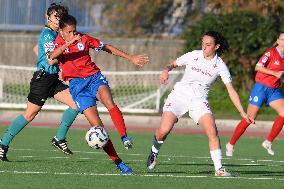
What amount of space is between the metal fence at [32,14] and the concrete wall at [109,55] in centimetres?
141

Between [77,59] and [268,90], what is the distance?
6.09 metres

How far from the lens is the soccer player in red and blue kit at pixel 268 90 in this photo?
2047cm

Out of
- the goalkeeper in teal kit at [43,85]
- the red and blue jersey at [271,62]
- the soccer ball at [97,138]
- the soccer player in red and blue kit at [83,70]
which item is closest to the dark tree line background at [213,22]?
the red and blue jersey at [271,62]

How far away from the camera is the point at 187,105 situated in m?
15.3

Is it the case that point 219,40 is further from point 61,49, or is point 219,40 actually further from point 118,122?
point 61,49

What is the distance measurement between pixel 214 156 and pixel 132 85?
18756mm

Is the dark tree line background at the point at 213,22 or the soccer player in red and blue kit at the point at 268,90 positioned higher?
the soccer player in red and blue kit at the point at 268,90

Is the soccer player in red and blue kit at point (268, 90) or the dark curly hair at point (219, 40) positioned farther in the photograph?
the soccer player in red and blue kit at point (268, 90)

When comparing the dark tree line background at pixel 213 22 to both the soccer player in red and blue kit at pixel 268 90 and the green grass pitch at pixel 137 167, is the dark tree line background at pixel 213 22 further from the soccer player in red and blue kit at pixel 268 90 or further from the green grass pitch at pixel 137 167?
the soccer player in red and blue kit at pixel 268 90

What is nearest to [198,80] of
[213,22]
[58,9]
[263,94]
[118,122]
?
[118,122]

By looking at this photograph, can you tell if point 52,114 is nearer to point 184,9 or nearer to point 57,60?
point 184,9

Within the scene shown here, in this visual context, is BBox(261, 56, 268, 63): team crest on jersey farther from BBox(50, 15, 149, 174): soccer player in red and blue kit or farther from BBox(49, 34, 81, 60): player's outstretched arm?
BBox(49, 34, 81, 60): player's outstretched arm

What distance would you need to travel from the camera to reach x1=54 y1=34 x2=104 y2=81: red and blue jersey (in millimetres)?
15562

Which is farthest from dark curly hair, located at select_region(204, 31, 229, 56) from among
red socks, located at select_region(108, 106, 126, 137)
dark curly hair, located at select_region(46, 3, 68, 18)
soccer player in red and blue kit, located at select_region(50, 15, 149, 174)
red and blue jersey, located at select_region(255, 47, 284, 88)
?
red and blue jersey, located at select_region(255, 47, 284, 88)
